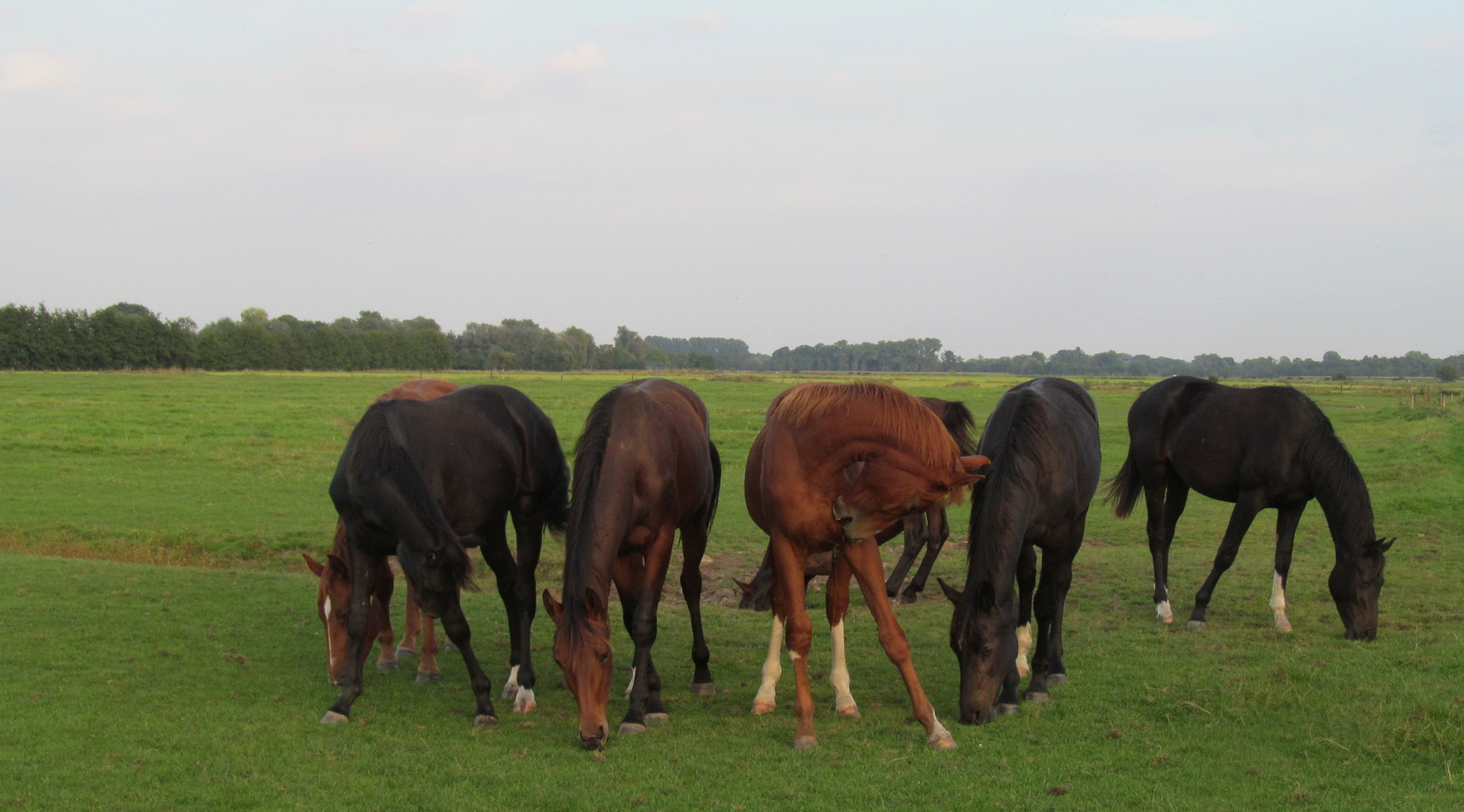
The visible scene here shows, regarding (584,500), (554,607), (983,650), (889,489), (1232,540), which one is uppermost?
(889,489)

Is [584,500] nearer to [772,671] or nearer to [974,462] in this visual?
[772,671]

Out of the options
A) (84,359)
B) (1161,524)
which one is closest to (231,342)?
(84,359)

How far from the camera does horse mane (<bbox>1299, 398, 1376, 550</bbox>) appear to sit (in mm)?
8055

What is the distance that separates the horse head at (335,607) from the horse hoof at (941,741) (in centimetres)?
376

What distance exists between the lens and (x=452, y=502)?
20.8 feet

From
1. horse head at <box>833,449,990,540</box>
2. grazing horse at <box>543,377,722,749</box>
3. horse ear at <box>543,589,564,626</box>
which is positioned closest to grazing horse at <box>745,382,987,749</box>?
horse head at <box>833,449,990,540</box>

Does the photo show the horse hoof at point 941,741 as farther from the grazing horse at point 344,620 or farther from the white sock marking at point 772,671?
the grazing horse at point 344,620

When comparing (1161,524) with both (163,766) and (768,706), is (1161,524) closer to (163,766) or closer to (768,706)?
(768,706)

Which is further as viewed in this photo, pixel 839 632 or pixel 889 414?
pixel 839 632

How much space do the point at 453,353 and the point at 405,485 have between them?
98.0 meters

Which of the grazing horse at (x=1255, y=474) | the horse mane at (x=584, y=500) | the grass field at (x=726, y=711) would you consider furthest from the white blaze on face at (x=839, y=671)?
the grazing horse at (x=1255, y=474)

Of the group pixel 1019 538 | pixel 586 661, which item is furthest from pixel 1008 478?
pixel 586 661

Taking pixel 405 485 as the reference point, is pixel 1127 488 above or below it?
below

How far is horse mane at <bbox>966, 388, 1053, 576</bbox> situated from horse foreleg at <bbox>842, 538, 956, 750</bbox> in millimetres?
593
